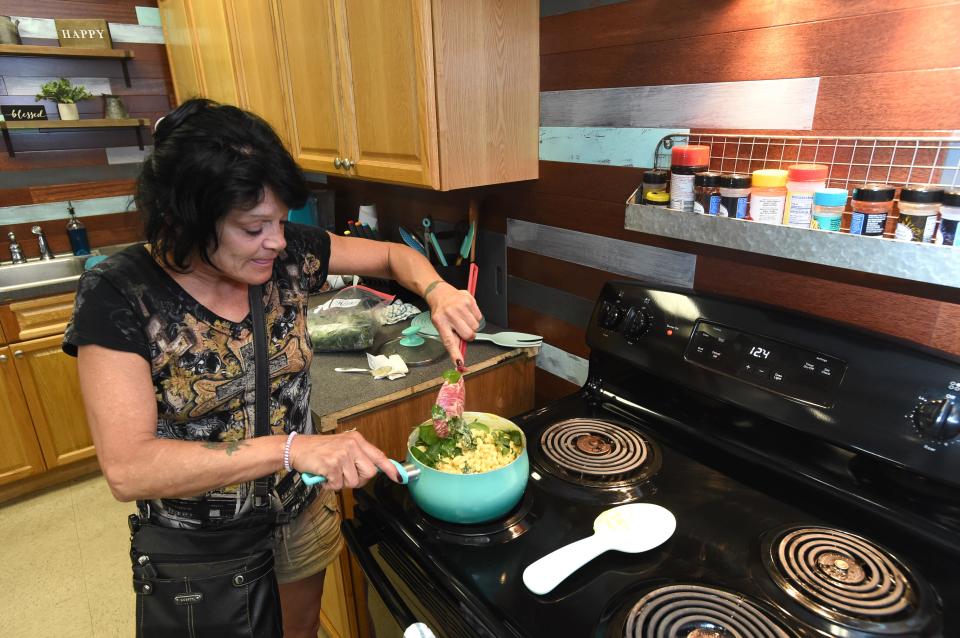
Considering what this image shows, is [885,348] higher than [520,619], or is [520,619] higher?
[885,348]

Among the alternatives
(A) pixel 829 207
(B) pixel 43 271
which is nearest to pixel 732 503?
(A) pixel 829 207

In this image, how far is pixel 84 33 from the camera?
108 inches

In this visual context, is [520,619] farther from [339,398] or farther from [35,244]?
[35,244]

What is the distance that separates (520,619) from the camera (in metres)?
0.73

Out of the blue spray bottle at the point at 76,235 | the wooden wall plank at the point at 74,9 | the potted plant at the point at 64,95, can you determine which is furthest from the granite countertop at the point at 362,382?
the wooden wall plank at the point at 74,9

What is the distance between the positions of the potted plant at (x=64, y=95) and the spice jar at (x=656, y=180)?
9.36 feet

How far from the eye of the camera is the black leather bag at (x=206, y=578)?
1.06 metres

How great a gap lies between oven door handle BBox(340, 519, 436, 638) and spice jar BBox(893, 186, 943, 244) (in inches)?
35.4

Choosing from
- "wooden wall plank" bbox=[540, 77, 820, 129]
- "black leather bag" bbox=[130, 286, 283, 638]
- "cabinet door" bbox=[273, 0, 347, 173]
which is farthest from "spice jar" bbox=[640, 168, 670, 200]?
"cabinet door" bbox=[273, 0, 347, 173]

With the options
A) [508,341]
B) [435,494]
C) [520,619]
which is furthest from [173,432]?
[508,341]

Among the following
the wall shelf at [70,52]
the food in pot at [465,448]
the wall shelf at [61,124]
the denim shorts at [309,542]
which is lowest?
the denim shorts at [309,542]

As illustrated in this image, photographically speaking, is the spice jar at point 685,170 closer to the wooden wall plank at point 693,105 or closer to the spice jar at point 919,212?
the wooden wall plank at point 693,105

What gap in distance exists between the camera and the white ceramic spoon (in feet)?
2.54

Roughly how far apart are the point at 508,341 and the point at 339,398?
0.49 m
